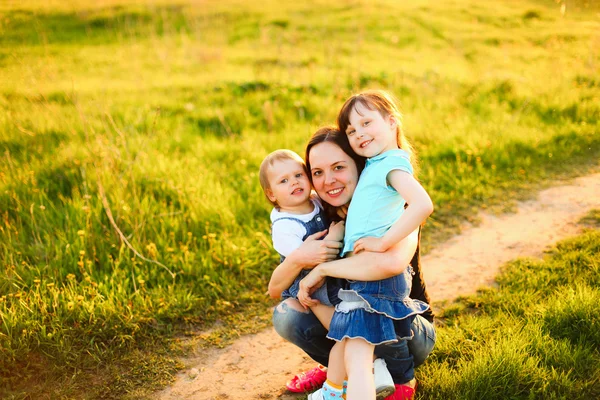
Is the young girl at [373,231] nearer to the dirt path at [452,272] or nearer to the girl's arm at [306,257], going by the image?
the girl's arm at [306,257]

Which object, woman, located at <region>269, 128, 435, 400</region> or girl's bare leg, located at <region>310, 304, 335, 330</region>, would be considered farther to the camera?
girl's bare leg, located at <region>310, 304, 335, 330</region>

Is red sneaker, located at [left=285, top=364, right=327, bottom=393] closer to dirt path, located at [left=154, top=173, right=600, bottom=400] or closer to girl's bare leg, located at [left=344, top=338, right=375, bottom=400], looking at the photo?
dirt path, located at [left=154, top=173, right=600, bottom=400]

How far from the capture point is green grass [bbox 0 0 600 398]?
362 centimetres

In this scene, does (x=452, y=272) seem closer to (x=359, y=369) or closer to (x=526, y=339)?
(x=526, y=339)

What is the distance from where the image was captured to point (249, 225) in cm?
482

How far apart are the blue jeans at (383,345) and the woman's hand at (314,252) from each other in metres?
0.31

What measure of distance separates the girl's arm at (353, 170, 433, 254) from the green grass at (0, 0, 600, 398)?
5.40 feet

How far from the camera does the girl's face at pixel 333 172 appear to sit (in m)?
2.86

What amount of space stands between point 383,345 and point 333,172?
37.6 inches

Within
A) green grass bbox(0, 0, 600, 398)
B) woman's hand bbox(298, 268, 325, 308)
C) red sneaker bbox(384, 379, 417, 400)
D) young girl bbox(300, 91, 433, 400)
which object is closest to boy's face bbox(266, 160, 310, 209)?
young girl bbox(300, 91, 433, 400)

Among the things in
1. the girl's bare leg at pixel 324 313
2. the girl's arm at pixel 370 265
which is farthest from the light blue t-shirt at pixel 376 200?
the girl's bare leg at pixel 324 313

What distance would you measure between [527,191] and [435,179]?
3.14 feet

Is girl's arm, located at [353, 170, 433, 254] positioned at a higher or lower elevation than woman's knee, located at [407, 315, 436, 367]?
higher

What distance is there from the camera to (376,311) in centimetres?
252
